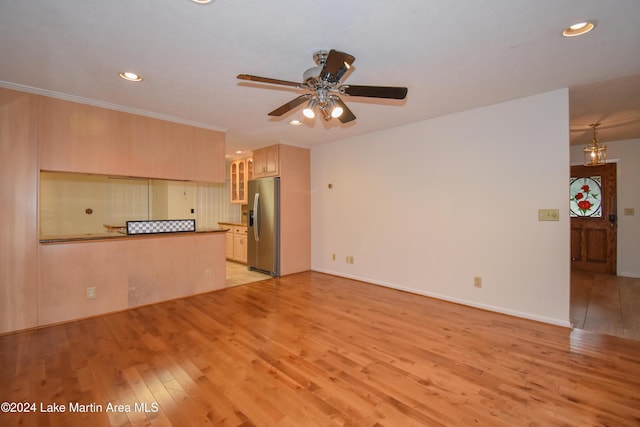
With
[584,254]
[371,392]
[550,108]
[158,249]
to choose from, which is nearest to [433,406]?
[371,392]

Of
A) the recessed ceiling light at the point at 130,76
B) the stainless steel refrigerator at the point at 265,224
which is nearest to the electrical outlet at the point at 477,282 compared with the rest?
the stainless steel refrigerator at the point at 265,224

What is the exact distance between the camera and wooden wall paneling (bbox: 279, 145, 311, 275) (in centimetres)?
507

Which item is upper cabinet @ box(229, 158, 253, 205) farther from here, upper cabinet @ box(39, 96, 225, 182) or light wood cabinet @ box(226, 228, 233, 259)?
upper cabinet @ box(39, 96, 225, 182)

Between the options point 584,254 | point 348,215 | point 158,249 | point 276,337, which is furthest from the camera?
point 584,254

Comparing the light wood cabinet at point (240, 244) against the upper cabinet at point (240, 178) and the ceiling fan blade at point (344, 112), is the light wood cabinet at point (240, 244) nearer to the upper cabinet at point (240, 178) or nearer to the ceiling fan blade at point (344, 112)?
the upper cabinet at point (240, 178)

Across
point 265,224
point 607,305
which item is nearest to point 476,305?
point 607,305

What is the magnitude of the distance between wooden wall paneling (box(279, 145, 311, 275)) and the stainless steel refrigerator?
0.32 ft

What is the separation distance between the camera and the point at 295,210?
17.3 ft

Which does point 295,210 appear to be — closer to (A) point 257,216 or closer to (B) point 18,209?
(A) point 257,216

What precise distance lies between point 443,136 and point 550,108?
1118 millimetres

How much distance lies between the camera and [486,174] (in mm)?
3373

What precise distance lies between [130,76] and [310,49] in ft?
5.70

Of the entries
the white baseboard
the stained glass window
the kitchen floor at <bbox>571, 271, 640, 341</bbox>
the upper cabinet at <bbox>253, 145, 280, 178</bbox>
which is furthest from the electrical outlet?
A: the stained glass window

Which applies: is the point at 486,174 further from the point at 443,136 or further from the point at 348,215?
the point at 348,215
